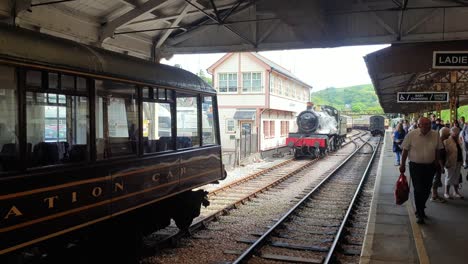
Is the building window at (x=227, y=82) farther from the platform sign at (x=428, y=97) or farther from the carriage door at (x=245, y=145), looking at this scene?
the platform sign at (x=428, y=97)

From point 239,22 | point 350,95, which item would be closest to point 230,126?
point 239,22

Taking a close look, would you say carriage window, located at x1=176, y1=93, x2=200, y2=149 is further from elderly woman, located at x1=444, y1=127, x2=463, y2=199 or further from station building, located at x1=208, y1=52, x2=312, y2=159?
station building, located at x1=208, y1=52, x2=312, y2=159

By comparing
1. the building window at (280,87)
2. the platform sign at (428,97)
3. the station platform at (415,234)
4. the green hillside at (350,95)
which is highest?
the green hillside at (350,95)

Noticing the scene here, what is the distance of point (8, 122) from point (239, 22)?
7.51 m

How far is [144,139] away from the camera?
6023mm

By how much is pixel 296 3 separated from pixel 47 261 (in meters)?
6.70

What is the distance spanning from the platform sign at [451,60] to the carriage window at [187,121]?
493 cm

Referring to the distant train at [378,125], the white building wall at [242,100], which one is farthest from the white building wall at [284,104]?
the distant train at [378,125]

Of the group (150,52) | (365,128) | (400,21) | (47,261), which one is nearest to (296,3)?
(400,21)

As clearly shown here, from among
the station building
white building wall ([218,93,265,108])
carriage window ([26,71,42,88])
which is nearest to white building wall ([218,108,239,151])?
the station building

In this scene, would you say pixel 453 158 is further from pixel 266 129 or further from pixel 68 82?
pixel 266 129

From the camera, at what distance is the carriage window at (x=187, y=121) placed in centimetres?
681

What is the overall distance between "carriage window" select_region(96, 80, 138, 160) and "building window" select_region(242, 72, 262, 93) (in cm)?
2495

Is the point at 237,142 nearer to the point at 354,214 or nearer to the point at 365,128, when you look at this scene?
the point at 354,214
